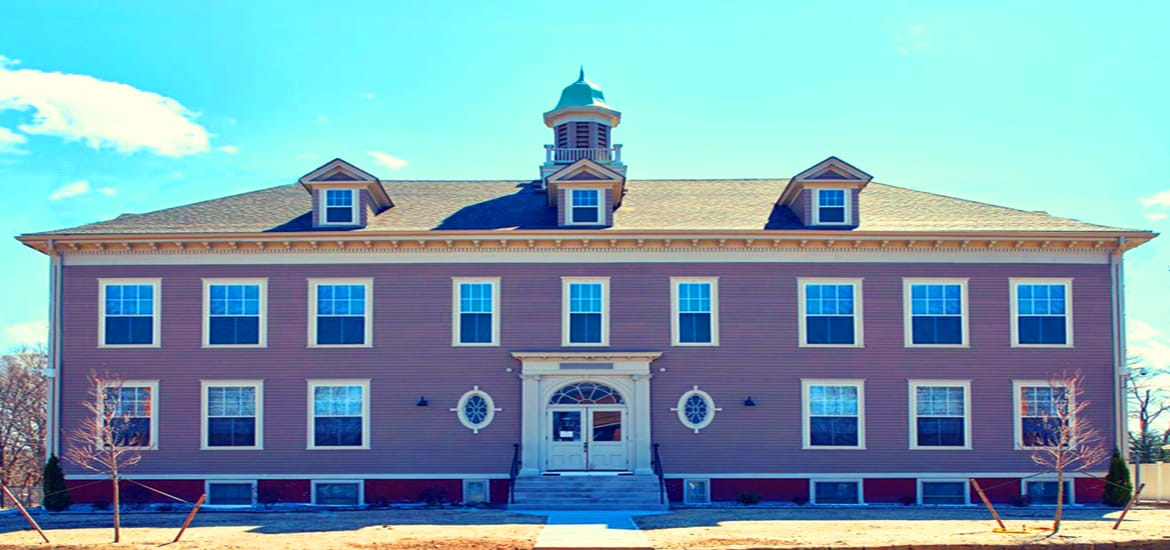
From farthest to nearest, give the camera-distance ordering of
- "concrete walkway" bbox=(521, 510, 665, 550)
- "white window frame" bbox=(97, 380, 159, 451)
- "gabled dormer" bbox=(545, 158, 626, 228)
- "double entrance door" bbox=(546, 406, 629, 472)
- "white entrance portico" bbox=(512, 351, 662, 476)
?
"gabled dormer" bbox=(545, 158, 626, 228)
"double entrance door" bbox=(546, 406, 629, 472)
"white window frame" bbox=(97, 380, 159, 451)
"white entrance portico" bbox=(512, 351, 662, 476)
"concrete walkway" bbox=(521, 510, 665, 550)

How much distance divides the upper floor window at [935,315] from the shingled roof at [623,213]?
4.55ft

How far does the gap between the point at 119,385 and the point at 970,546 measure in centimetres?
1910

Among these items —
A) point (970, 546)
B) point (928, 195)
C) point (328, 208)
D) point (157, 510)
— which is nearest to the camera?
point (970, 546)

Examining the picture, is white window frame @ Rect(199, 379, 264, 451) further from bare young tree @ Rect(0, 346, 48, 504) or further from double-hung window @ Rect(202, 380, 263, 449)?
bare young tree @ Rect(0, 346, 48, 504)

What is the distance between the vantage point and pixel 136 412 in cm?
2769

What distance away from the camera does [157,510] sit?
86.8ft

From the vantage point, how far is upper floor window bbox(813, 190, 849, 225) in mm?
28094

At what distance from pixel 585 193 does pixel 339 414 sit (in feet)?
25.9

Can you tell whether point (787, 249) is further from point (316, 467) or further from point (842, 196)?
point (316, 467)

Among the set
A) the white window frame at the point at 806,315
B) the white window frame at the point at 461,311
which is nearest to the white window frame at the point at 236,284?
the white window frame at the point at 461,311

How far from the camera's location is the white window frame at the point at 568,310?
90.7 ft

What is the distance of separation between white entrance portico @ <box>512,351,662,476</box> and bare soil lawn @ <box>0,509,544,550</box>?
108 inches

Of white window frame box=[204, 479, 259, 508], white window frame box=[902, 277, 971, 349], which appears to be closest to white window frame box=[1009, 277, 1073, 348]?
white window frame box=[902, 277, 971, 349]

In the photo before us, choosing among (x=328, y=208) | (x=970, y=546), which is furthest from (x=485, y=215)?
(x=970, y=546)
